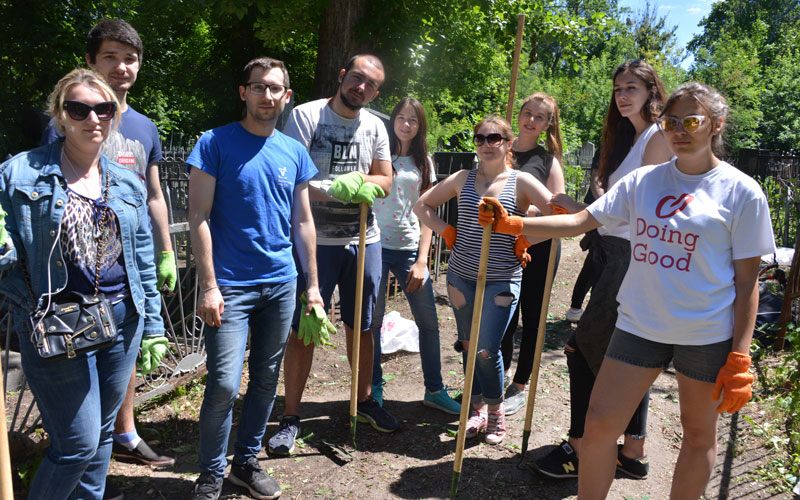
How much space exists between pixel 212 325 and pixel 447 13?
23.8 feet

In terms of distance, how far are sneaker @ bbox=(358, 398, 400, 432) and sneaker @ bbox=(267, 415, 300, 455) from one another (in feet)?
1.47

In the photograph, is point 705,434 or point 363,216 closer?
point 705,434

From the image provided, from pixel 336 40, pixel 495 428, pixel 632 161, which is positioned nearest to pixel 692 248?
pixel 632 161

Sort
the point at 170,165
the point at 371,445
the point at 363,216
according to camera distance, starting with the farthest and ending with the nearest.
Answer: the point at 170,165, the point at 371,445, the point at 363,216

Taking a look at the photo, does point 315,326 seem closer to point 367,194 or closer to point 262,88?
point 367,194

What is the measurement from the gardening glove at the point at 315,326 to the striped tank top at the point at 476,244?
0.80 meters

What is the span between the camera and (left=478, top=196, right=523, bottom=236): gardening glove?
9.66 feet

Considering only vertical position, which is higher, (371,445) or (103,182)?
(103,182)

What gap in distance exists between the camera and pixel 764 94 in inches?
967

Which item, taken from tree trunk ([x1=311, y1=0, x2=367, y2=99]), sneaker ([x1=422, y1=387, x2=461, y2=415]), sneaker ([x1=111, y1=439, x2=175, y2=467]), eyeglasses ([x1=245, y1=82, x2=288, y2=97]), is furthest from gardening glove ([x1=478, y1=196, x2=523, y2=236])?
tree trunk ([x1=311, y1=0, x2=367, y2=99])

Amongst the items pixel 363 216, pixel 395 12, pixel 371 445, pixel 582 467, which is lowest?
pixel 371 445

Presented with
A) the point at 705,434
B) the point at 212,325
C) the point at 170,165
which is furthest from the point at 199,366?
the point at 170,165

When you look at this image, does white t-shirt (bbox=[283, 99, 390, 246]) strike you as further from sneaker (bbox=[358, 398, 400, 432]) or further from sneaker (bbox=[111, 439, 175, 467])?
sneaker (bbox=[111, 439, 175, 467])

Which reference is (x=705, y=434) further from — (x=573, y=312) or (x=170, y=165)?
(x=170, y=165)
